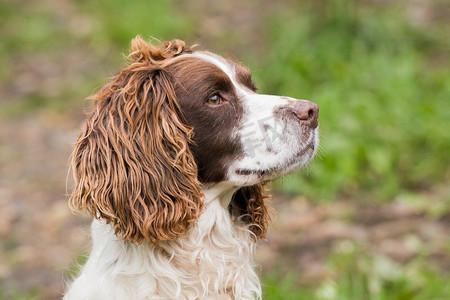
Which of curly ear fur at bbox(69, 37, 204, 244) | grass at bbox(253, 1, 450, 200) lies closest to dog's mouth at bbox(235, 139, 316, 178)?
curly ear fur at bbox(69, 37, 204, 244)

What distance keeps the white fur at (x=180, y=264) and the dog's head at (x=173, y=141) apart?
0.42 feet

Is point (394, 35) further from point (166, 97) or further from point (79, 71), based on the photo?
point (166, 97)

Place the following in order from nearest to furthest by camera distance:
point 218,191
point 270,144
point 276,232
→ point 270,144
point 218,191
point 276,232

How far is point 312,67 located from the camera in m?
7.61

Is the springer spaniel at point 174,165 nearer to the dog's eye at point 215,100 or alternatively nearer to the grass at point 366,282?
the dog's eye at point 215,100

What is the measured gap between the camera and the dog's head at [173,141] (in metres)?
3.13

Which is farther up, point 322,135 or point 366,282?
point 322,135

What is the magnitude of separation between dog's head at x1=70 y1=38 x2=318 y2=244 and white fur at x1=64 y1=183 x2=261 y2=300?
0.13 metres

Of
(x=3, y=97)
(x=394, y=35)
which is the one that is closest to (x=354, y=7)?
(x=394, y=35)

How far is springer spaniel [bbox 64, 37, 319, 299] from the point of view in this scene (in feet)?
10.3

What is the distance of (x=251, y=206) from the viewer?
11.9 feet

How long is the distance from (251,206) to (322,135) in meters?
2.64

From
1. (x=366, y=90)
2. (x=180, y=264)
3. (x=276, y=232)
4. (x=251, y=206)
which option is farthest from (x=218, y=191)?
(x=366, y=90)

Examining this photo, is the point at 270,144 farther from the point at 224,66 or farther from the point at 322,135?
the point at 322,135
